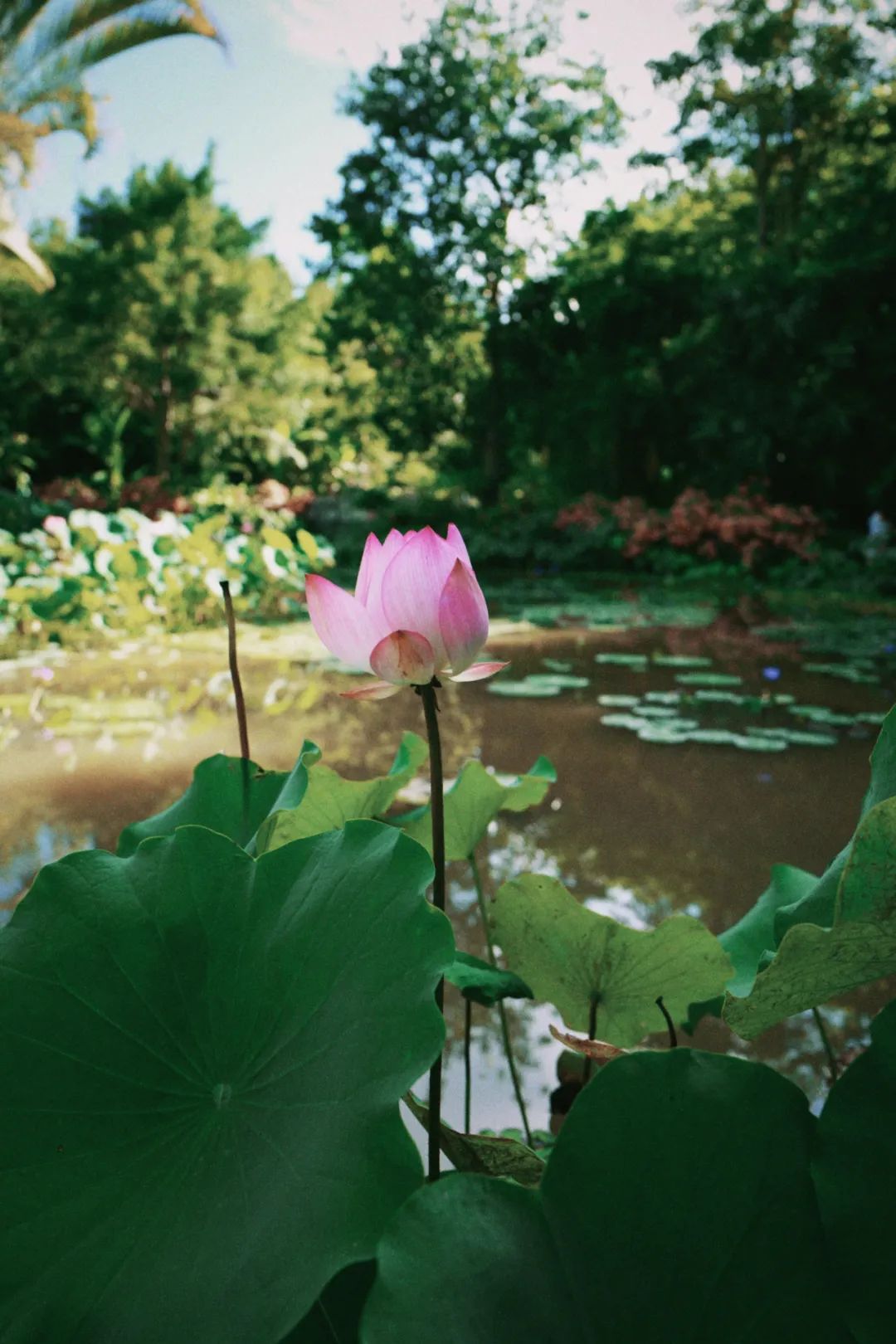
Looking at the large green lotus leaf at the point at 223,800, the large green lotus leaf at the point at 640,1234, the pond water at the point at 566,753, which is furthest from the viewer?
the pond water at the point at 566,753

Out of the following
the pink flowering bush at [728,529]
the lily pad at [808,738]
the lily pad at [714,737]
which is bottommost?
the lily pad at [808,738]

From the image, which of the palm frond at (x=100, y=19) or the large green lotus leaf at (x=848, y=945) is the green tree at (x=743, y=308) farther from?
the large green lotus leaf at (x=848, y=945)

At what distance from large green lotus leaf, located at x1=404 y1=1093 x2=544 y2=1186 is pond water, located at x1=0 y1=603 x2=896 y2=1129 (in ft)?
2.21

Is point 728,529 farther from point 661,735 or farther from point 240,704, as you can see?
point 240,704

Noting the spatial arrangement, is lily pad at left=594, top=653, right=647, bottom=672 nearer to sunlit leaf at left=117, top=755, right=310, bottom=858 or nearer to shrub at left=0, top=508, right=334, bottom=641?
shrub at left=0, top=508, right=334, bottom=641

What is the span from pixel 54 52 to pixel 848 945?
33.2 ft

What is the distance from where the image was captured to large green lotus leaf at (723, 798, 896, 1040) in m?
0.31

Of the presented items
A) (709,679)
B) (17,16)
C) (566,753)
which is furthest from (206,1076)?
(17,16)

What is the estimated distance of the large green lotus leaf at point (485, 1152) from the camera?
1.32ft

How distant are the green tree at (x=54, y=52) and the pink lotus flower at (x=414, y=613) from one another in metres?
8.54

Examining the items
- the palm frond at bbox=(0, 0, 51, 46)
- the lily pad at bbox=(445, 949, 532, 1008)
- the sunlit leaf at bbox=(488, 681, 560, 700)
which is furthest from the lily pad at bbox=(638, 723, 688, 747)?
the palm frond at bbox=(0, 0, 51, 46)

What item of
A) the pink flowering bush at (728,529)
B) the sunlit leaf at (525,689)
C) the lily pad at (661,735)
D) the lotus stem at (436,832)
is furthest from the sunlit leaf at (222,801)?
the pink flowering bush at (728,529)

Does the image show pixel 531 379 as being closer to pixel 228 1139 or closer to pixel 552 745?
pixel 552 745

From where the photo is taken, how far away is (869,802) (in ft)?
1.59
